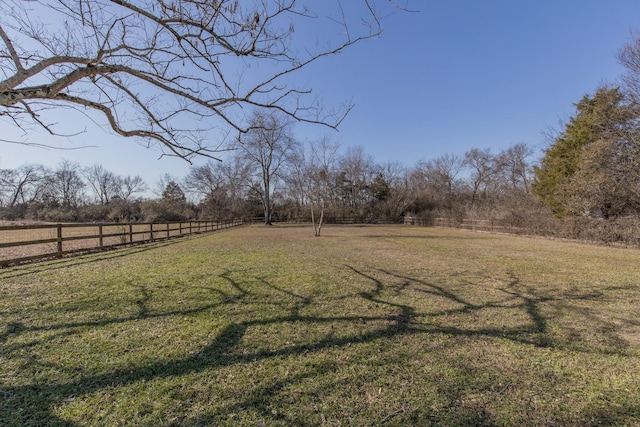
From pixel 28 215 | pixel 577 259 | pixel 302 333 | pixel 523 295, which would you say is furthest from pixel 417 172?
pixel 28 215

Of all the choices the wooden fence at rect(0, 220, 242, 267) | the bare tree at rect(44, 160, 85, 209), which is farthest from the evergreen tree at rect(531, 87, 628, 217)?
the bare tree at rect(44, 160, 85, 209)

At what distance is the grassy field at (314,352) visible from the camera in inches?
76.6

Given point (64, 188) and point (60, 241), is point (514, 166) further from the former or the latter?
point (64, 188)

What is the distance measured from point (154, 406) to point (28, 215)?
5368 centimetres

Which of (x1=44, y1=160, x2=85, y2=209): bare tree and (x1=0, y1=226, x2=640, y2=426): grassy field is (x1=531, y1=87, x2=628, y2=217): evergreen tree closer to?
(x1=0, y1=226, x2=640, y2=426): grassy field

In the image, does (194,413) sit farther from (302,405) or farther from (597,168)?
(597,168)

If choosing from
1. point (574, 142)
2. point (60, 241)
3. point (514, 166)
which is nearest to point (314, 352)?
point (60, 241)

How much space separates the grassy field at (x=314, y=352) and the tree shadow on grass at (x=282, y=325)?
0.05ft

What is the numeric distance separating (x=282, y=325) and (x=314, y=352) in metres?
0.78

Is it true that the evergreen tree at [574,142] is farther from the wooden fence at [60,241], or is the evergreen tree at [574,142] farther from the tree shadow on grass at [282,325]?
the wooden fence at [60,241]

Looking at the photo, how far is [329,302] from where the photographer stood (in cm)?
430

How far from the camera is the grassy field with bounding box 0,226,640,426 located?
195 centimetres

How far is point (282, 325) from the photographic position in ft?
11.2

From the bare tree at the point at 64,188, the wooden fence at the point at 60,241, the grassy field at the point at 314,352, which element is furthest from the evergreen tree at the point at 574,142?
the bare tree at the point at 64,188
